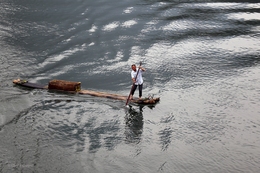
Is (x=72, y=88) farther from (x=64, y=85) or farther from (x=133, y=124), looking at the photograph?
(x=133, y=124)

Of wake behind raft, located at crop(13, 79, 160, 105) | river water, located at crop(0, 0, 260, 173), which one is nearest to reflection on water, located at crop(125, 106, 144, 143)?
river water, located at crop(0, 0, 260, 173)

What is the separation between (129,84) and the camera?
69.4ft

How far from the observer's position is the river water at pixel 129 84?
14.9m

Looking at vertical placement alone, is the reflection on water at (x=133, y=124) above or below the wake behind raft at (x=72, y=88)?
below

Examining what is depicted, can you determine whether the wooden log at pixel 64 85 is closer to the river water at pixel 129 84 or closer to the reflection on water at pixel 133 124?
the river water at pixel 129 84

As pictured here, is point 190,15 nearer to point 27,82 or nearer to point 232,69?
point 232,69

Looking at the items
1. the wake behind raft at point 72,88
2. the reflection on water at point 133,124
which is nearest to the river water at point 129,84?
the reflection on water at point 133,124

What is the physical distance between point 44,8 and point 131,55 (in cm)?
945

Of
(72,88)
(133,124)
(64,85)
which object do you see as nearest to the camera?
(133,124)

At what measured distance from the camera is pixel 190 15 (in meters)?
29.1

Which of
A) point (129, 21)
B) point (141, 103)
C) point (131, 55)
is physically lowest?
point (141, 103)

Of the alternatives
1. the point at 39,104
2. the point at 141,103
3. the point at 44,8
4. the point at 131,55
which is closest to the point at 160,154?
the point at 141,103

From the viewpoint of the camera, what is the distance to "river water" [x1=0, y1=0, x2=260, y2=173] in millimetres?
14930

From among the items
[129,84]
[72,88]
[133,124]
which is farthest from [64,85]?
[133,124]
